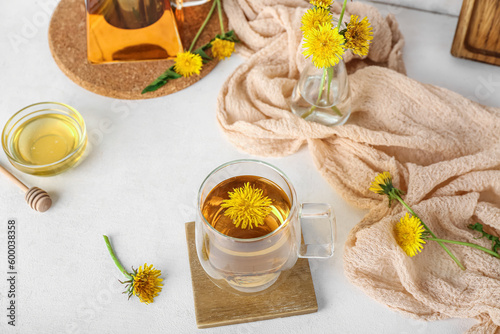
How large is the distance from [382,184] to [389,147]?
0.09 metres

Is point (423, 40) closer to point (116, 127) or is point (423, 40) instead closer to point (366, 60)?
point (366, 60)

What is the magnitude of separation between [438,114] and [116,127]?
0.47 metres

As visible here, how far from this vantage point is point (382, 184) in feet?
2.11

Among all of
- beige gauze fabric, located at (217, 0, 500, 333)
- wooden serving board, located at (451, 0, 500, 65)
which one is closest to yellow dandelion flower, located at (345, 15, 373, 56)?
A: beige gauze fabric, located at (217, 0, 500, 333)

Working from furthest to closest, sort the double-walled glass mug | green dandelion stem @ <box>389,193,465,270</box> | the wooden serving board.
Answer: the wooden serving board → green dandelion stem @ <box>389,193,465,270</box> → the double-walled glass mug

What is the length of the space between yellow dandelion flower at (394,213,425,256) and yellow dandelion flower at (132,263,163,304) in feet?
0.99

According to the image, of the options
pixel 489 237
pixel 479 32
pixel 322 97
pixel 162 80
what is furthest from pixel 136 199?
pixel 479 32

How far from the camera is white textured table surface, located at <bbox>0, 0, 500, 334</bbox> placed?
623 millimetres

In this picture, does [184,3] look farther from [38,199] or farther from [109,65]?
[38,199]

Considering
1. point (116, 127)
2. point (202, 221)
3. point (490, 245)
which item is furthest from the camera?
point (116, 127)

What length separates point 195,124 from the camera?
0.76 metres

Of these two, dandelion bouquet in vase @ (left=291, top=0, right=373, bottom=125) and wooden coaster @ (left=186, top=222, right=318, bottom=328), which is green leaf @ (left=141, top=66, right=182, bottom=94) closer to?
dandelion bouquet in vase @ (left=291, top=0, right=373, bottom=125)

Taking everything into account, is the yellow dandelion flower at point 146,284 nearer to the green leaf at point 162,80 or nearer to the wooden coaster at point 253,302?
the wooden coaster at point 253,302

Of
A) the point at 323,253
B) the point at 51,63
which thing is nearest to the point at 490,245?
the point at 323,253
